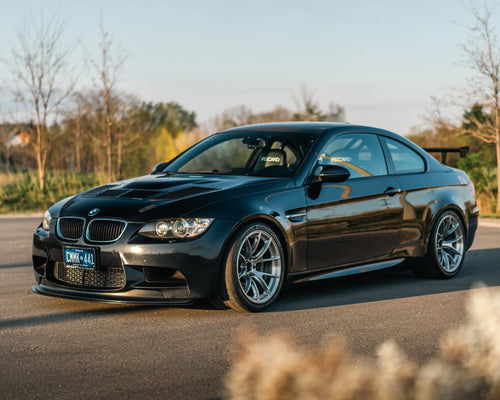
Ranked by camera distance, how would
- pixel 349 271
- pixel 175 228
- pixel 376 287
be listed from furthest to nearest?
pixel 376 287, pixel 349 271, pixel 175 228

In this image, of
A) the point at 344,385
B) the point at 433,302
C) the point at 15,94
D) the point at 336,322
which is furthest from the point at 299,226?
the point at 15,94

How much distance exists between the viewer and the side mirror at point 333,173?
265 inches

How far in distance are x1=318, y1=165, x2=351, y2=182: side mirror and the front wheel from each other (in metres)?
1.70

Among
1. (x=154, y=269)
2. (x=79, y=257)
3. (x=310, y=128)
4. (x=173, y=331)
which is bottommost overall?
(x=173, y=331)

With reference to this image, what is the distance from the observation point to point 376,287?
7.67 m

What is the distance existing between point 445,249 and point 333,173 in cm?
222

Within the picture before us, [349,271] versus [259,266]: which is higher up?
[259,266]

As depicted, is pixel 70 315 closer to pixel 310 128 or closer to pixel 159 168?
pixel 159 168

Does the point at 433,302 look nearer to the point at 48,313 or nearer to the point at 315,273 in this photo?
the point at 315,273

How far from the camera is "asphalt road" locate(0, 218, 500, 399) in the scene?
4.18 meters

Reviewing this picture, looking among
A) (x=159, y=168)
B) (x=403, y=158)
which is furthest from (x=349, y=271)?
(x=159, y=168)

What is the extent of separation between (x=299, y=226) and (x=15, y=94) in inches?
748

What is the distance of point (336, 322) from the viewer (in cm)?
588

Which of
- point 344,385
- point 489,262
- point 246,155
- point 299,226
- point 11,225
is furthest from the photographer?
point 11,225
